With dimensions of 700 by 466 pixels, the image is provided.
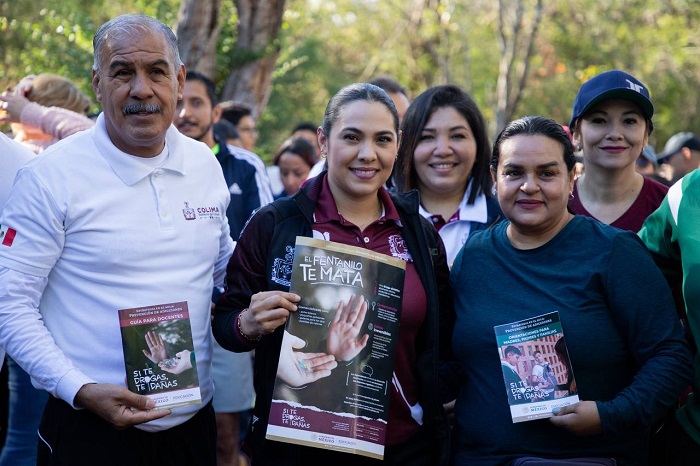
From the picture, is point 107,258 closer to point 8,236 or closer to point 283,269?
point 8,236

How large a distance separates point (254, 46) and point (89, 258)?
26.8ft

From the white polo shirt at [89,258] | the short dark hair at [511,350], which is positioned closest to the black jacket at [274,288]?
the white polo shirt at [89,258]

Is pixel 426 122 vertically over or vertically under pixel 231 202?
over

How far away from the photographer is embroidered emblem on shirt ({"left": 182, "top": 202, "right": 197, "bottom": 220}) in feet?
11.4

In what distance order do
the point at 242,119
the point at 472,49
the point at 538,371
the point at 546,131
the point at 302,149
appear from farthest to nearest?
the point at 472,49, the point at 242,119, the point at 302,149, the point at 546,131, the point at 538,371

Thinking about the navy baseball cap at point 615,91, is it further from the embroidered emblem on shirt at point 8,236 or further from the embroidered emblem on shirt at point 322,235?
the embroidered emblem on shirt at point 8,236

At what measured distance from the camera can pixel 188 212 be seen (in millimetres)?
3490

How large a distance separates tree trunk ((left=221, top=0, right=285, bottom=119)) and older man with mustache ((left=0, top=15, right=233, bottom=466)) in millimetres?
7669

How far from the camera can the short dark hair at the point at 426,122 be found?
483cm

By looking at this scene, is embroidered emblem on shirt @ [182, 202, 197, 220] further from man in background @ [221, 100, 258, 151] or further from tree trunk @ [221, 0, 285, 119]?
tree trunk @ [221, 0, 285, 119]

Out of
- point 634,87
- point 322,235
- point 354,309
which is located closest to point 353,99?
point 322,235

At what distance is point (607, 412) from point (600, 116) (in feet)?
6.05

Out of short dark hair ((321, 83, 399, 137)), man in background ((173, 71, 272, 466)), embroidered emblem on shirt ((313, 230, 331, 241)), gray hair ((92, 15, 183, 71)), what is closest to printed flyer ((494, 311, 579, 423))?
embroidered emblem on shirt ((313, 230, 331, 241))

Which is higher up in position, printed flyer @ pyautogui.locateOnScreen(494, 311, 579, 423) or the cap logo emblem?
the cap logo emblem
